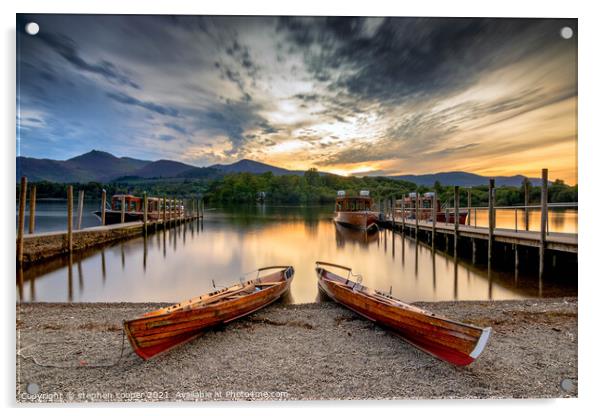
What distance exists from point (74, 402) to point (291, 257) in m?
6.45

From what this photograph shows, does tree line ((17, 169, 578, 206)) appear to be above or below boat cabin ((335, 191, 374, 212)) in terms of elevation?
above

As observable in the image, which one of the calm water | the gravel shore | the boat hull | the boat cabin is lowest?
the calm water

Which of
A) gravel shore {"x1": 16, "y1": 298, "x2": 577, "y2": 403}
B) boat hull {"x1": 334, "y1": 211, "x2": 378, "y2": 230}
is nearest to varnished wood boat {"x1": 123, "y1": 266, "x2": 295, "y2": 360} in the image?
gravel shore {"x1": 16, "y1": 298, "x2": 577, "y2": 403}

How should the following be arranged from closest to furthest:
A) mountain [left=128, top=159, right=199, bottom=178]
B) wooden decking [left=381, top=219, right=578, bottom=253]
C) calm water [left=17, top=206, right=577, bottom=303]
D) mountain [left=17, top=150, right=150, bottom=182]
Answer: mountain [left=17, top=150, right=150, bottom=182], wooden decking [left=381, top=219, right=578, bottom=253], calm water [left=17, top=206, right=577, bottom=303], mountain [left=128, top=159, right=199, bottom=178]

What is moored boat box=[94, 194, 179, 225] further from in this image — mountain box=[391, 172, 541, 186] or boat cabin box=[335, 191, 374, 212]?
mountain box=[391, 172, 541, 186]

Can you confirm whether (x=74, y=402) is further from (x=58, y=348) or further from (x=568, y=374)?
(x=568, y=374)

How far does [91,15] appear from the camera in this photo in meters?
2.74

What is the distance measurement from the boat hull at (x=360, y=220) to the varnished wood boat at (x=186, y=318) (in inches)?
448

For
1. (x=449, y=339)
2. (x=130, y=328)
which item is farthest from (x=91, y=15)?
(x=449, y=339)

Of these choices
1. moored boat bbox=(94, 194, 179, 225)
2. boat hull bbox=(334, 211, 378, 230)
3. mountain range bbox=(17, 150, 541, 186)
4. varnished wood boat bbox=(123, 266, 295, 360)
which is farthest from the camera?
boat hull bbox=(334, 211, 378, 230)

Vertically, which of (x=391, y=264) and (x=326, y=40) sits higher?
(x=326, y=40)

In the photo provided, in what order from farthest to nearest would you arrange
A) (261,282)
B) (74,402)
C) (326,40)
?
(261,282) < (326,40) < (74,402)

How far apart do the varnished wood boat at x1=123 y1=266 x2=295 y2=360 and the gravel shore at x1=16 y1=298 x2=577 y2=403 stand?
139 mm

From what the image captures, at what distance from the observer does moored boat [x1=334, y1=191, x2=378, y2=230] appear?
14953mm
